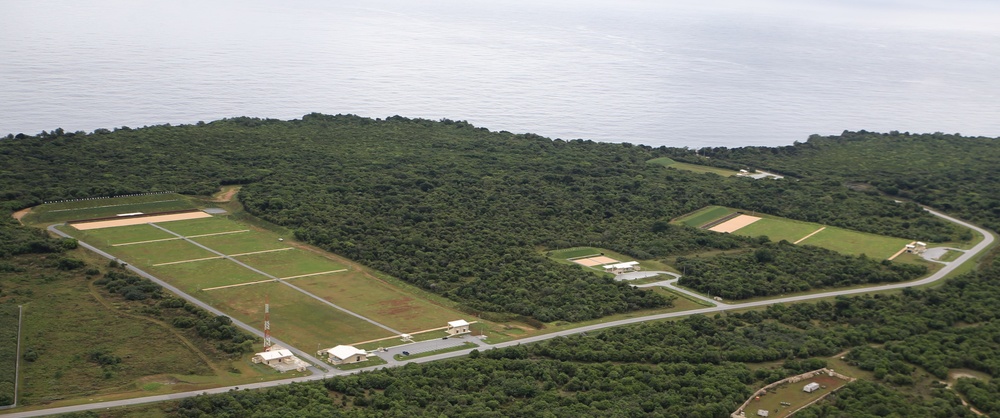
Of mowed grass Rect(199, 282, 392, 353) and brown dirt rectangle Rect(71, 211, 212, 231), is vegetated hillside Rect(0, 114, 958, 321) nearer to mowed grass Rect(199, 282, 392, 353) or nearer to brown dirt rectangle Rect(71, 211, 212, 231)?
brown dirt rectangle Rect(71, 211, 212, 231)

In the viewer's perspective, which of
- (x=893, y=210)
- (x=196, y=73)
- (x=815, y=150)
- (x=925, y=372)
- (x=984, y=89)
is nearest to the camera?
(x=925, y=372)

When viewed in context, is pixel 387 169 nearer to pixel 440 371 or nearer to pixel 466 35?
pixel 440 371

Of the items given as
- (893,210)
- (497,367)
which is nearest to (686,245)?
(893,210)

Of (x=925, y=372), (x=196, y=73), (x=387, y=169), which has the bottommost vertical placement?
(x=925, y=372)

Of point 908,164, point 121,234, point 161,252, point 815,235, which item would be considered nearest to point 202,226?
point 121,234

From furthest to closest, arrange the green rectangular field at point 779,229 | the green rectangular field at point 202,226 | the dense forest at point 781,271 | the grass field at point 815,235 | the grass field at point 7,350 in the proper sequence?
the green rectangular field at point 779,229
the grass field at point 815,235
the green rectangular field at point 202,226
the dense forest at point 781,271
the grass field at point 7,350

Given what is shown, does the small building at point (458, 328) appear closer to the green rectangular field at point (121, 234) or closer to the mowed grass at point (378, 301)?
the mowed grass at point (378, 301)

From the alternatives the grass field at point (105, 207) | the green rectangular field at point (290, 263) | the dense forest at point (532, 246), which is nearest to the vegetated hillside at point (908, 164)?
the dense forest at point (532, 246)
